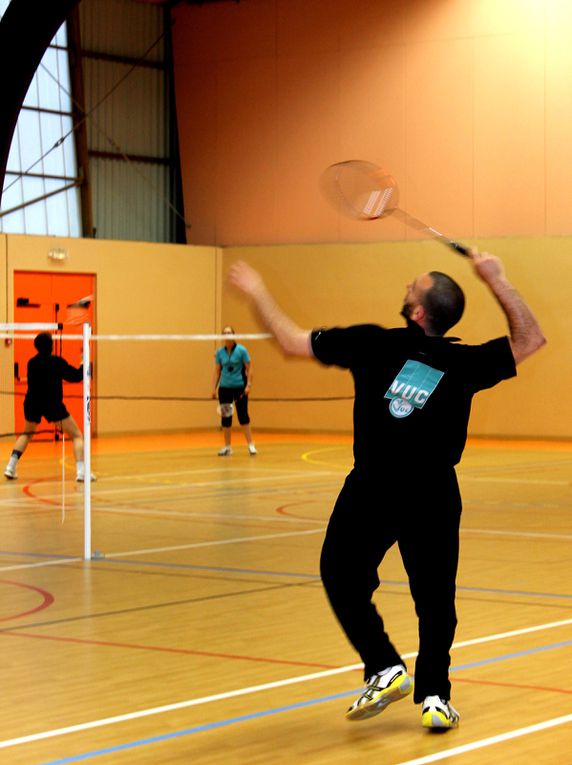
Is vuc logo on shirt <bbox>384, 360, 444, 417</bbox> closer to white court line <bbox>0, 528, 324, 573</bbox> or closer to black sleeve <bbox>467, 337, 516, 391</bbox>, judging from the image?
black sleeve <bbox>467, 337, 516, 391</bbox>

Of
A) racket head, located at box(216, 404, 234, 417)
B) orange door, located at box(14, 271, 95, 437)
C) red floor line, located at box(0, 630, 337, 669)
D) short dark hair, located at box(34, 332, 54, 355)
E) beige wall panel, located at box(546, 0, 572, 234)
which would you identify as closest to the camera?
red floor line, located at box(0, 630, 337, 669)

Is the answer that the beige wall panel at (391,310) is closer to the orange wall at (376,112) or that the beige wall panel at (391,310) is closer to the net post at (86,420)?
the orange wall at (376,112)

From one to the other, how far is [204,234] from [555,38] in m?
8.65

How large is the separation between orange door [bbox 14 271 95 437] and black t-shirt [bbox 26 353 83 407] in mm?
6298

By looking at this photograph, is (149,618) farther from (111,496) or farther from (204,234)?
(204,234)

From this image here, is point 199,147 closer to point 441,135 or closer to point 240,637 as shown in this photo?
point 441,135

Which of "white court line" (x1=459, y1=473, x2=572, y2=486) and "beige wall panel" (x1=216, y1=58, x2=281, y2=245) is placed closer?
"white court line" (x1=459, y1=473, x2=572, y2=486)

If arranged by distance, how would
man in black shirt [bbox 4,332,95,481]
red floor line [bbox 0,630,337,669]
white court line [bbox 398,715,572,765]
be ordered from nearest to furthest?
white court line [bbox 398,715,572,765] < red floor line [bbox 0,630,337,669] < man in black shirt [bbox 4,332,95,481]

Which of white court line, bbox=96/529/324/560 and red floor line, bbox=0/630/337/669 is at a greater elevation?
red floor line, bbox=0/630/337/669

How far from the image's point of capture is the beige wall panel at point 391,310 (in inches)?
971

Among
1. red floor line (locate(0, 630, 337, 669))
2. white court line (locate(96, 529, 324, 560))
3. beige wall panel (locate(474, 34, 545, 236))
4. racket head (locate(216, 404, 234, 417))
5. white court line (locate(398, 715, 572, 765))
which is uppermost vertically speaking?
beige wall panel (locate(474, 34, 545, 236))

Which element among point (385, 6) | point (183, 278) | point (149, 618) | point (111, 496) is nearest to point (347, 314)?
point (183, 278)

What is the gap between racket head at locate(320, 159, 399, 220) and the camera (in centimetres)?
745

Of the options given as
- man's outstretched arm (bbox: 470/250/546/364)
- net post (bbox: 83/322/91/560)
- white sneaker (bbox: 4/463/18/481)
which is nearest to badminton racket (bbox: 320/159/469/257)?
man's outstretched arm (bbox: 470/250/546/364)
